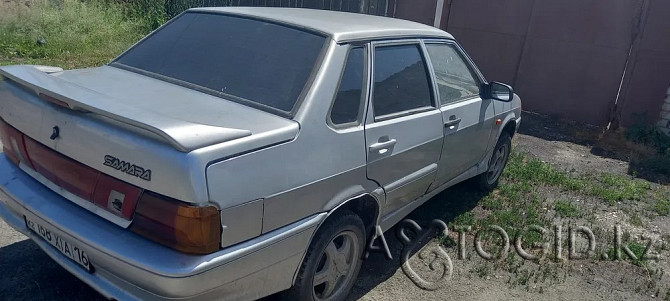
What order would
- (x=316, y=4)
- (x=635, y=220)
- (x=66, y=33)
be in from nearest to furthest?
(x=635, y=220) → (x=66, y=33) → (x=316, y=4)

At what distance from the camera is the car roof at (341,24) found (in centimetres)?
322

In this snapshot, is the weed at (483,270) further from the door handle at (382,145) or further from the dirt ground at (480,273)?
the door handle at (382,145)

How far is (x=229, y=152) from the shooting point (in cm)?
225

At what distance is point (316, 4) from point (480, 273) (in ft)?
28.7

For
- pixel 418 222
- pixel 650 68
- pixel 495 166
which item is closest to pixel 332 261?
pixel 418 222

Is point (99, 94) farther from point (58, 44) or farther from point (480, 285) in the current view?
point (58, 44)

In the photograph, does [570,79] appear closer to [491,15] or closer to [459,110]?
[491,15]

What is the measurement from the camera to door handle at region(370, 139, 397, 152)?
3.09 metres

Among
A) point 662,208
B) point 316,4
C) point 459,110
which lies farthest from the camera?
point 316,4

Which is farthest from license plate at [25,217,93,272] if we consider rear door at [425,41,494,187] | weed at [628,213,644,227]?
weed at [628,213,644,227]

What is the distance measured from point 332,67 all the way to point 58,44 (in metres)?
8.37

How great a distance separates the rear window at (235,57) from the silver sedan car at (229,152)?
1 centimetres

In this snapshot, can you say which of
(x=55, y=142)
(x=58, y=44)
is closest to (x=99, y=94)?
(x=55, y=142)

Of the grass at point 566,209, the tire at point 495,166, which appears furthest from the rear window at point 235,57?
the grass at point 566,209
